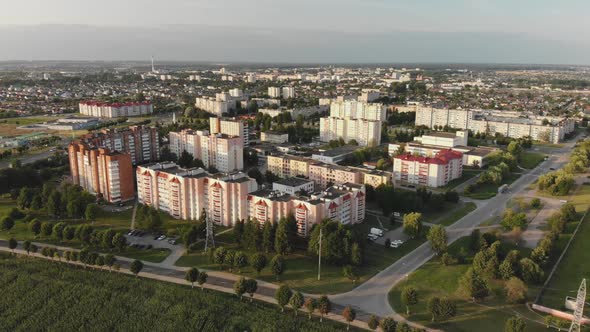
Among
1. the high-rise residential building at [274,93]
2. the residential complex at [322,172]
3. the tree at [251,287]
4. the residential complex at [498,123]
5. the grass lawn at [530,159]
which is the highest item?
the high-rise residential building at [274,93]

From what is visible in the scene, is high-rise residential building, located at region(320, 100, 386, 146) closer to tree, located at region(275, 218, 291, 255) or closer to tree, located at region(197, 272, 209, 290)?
tree, located at region(275, 218, 291, 255)

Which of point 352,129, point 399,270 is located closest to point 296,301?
point 399,270

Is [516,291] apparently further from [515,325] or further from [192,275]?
[192,275]

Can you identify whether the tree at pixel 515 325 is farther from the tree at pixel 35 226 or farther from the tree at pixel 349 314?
the tree at pixel 35 226

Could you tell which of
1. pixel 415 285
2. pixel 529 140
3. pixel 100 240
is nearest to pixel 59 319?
pixel 100 240

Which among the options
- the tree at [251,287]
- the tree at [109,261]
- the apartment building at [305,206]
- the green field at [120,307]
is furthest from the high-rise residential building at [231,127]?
the tree at [251,287]

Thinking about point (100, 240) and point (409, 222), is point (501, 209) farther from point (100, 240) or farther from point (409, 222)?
point (100, 240)
